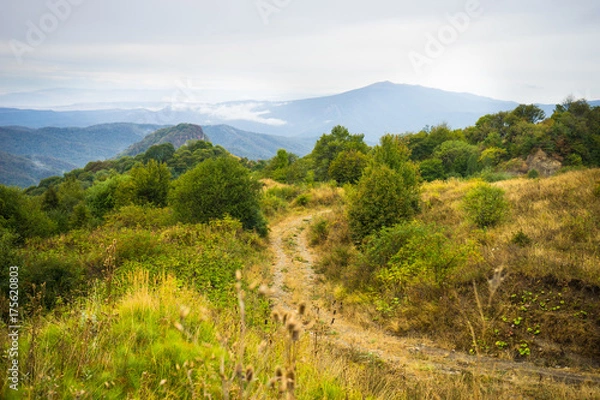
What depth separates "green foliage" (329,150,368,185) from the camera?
3147 centimetres

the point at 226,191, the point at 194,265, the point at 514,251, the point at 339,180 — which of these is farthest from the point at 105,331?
the point at 339,180

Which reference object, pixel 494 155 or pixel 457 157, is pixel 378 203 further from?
pixel 494 155

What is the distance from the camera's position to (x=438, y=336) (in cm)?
807

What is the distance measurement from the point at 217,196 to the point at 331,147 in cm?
2512

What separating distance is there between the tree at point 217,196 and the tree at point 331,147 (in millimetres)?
20643

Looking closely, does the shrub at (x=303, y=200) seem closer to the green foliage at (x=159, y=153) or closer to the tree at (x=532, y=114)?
the tree at (x=532, y=114)

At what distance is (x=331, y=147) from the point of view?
40312 millimetres

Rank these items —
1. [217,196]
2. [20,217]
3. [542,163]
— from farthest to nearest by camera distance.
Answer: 1. [542,163]
2. [20,217]
3. [217,196]

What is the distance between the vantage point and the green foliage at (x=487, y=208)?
12938mm

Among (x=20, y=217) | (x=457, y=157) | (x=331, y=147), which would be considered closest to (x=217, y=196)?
(x=20, y=217)

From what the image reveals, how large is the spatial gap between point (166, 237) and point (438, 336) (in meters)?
10.1

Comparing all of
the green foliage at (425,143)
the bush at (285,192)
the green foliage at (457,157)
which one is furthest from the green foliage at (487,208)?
the green foliage at (425,143)

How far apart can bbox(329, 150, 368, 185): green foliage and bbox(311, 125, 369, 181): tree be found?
4.94m

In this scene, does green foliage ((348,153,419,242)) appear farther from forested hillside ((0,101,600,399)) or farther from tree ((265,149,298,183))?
tree ((265,149,298,183))
